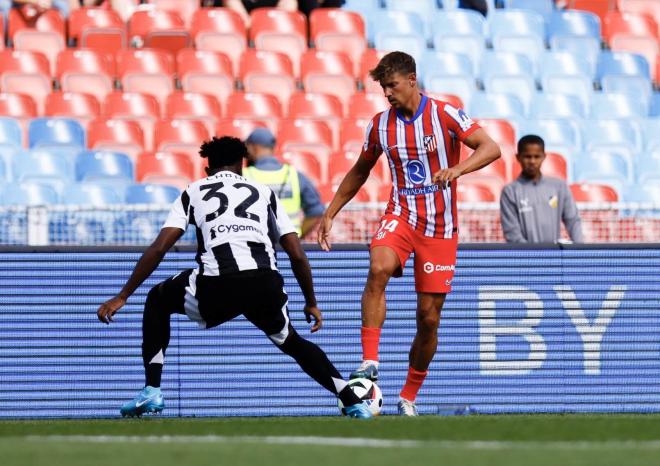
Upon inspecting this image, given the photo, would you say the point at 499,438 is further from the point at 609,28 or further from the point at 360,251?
the point at 609,28

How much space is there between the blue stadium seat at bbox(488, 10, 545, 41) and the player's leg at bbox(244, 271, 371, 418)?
392 inches

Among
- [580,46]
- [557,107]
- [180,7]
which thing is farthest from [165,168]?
[580,46]

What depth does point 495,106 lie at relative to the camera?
1575cm

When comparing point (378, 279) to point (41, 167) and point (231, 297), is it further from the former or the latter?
point (41, 167)

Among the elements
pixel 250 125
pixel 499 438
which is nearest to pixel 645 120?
pixel 250 125

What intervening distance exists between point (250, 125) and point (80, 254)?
4.96 m

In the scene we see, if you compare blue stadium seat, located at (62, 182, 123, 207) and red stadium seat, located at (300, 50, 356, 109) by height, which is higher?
red stadium seat, located at (300, 50, 356, 109)

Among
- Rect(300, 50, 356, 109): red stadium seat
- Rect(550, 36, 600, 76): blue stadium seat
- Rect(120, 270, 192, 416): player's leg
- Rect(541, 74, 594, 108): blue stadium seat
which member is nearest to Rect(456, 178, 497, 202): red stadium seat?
Rect(300, 50, 356, 109): red stadium seat

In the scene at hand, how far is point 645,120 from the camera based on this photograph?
15.9 m

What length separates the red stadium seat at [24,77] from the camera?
1514 centimetres

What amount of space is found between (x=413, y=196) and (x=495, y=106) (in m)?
7.67

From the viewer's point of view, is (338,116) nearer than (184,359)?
No

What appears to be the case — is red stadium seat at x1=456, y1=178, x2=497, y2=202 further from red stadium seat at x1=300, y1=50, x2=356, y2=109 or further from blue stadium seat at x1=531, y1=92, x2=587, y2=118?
blue stadium seat at x1=531, y1=92, x2=587, y2=118

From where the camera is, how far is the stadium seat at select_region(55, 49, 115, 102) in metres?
15.3
